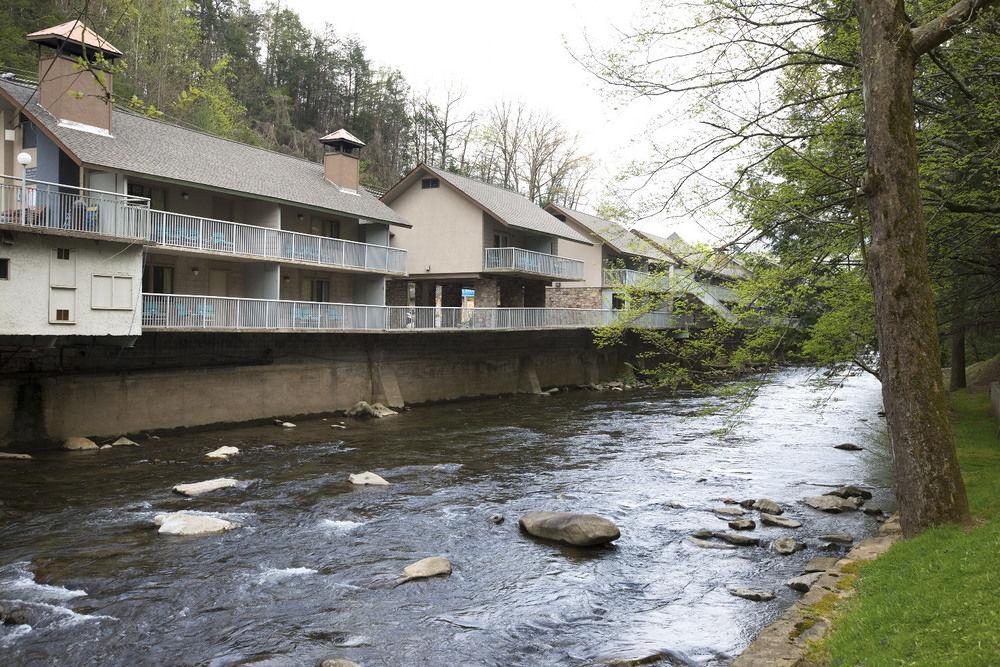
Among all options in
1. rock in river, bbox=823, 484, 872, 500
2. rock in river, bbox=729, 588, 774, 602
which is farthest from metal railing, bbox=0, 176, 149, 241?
rock in river, bbox=823, 484, 872, 500

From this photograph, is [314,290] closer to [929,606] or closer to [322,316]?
[322,316]

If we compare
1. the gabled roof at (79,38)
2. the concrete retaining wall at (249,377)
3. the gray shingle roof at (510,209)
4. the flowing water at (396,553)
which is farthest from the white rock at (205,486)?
the gray shingle roof at (510,209)

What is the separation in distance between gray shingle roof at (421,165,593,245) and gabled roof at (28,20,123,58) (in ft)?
69.0

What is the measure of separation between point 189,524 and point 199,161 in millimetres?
18902

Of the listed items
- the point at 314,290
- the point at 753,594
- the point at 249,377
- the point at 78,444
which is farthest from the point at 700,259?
the point at 314,290

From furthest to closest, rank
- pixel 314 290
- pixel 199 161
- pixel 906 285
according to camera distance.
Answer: pixel 314 290 < pixel 199 161 < pixel 906 285

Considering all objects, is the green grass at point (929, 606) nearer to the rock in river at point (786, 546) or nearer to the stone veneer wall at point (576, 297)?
the rock in river at point (786, 546)

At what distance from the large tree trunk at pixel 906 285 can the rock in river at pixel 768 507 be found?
5.75 meters

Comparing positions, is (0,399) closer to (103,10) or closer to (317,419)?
(317,419)

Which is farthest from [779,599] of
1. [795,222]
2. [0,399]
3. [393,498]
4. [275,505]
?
[0,399]

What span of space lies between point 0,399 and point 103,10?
90.3ft

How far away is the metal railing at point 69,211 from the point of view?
1866 cm

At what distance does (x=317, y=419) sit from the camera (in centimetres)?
2812

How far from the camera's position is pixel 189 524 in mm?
13430
